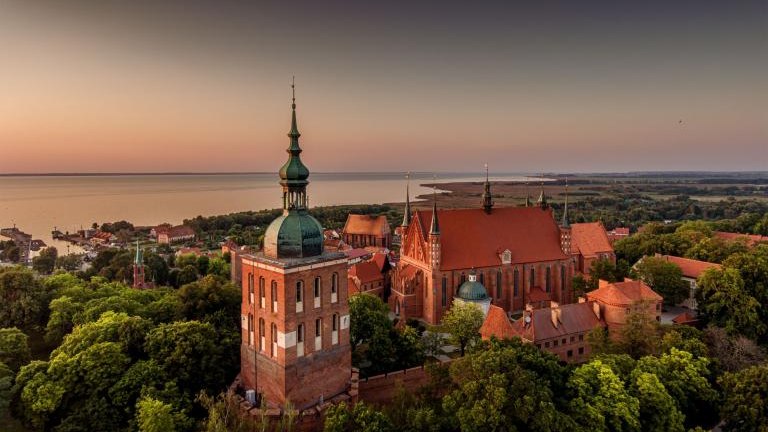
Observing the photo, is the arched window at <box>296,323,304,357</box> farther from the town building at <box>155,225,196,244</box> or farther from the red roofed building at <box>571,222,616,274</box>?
the town building at <box>155,225,196,244</box>

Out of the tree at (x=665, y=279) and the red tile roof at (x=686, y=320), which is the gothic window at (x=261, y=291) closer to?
the red tile roof at (x=686, y=320)

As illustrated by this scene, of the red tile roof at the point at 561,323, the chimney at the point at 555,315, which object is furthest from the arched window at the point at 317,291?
the chimney at the point at 555,315

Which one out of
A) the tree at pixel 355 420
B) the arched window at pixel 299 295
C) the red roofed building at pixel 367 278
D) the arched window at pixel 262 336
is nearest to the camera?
the tree at pixel 355 420

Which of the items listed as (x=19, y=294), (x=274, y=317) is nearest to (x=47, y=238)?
(x=19, y=294)

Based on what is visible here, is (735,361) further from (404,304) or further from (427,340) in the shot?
(404,304)

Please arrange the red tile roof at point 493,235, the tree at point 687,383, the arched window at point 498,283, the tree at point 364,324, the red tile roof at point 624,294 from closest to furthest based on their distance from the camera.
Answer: the tree at point 687,383, the tree at point 364,324, the red tile roof at point 624,294, the red tile roof at point 493,235, the arched window at point 498,283

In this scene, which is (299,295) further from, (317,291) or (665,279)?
(665,279)
